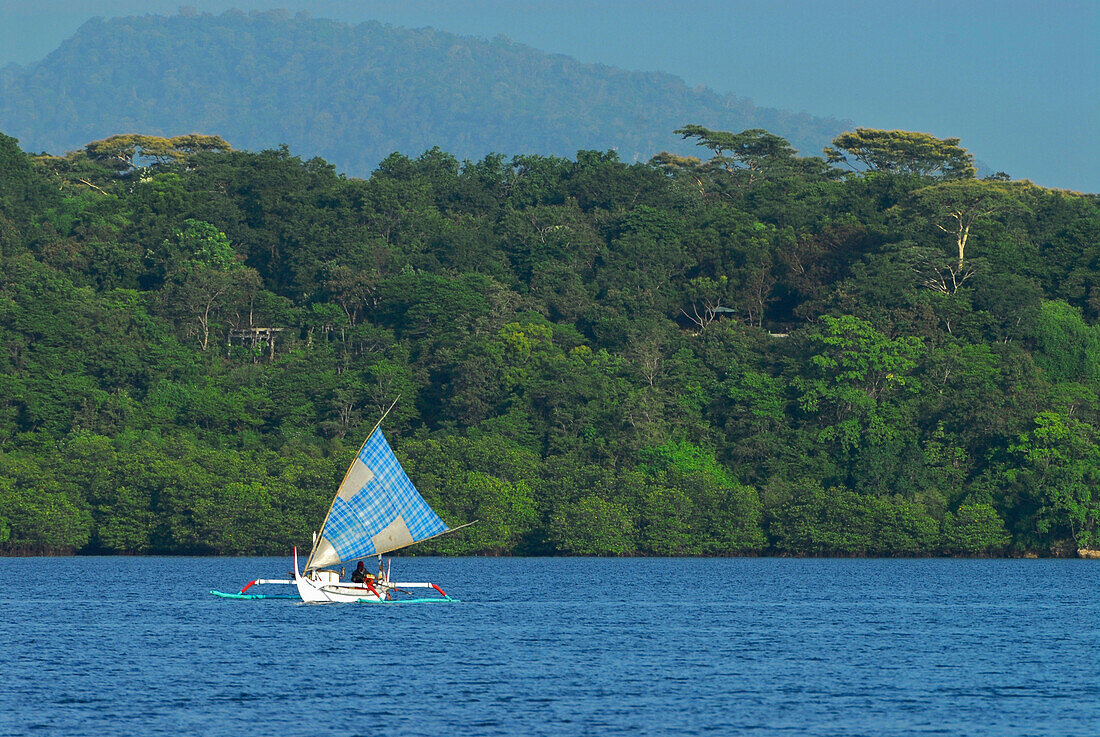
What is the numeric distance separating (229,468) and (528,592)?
33.1 meters

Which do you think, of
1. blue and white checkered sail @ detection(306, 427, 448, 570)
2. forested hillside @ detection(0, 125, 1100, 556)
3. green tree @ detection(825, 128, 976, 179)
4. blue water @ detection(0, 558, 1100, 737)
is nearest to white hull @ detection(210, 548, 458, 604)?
blue and white checkered sail @ detection(306, 427, 448, 570)

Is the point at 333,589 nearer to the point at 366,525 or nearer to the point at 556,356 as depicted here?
the point at 366,525

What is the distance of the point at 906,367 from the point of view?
334 ft

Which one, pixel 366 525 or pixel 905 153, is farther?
pixel 905 153

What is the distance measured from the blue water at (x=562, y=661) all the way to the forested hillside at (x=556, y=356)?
789 inches

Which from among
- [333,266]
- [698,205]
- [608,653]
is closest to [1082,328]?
[698,205]

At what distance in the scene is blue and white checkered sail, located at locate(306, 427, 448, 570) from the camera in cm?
5547

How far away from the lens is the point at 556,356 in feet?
350

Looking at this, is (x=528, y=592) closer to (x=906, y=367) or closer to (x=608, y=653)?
(x=608, y=653)

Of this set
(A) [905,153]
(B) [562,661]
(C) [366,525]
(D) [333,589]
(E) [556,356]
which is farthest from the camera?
(A) [905,153]

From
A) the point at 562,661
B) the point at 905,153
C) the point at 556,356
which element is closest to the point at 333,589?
the point at 562,661

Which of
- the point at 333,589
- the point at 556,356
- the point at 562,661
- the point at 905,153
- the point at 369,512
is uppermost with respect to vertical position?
the point at 905,153

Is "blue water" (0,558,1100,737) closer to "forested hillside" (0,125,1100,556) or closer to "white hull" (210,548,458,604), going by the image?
"white hull" (210,548,458,604)

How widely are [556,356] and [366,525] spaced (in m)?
51.7
